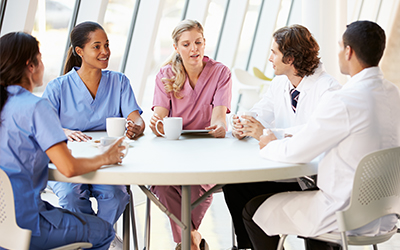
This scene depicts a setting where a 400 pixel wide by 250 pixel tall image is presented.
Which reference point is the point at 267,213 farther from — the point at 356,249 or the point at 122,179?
the point at 356,249

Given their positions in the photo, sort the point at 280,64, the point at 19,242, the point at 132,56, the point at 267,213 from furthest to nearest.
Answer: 1. the point at 132,56
2. the point at 280,64
3. the point at 267,213
4. the point at 19,242

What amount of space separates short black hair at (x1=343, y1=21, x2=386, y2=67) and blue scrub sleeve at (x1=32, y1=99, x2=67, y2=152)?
1063 mm

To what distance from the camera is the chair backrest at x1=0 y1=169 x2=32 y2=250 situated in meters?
1.20

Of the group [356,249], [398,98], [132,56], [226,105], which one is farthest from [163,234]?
[132,56]

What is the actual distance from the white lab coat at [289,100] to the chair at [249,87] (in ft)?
13.9

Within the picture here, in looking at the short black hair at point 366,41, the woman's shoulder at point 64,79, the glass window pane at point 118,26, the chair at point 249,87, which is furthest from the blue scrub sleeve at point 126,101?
the chair at point 249,87

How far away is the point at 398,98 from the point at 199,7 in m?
4.58

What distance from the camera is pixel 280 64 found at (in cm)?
210

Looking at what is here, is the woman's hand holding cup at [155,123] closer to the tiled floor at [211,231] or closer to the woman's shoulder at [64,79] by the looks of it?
the woman's shoulder at [64,79]

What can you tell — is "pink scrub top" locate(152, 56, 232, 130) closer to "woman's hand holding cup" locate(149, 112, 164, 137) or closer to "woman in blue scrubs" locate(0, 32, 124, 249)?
"woman's hand holding cup" locate(149, 112, 164, 137)

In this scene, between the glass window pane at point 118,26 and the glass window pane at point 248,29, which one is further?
the glass window pane at point 248,29

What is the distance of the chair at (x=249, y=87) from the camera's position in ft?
21.9

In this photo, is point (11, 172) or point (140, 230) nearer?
point (11, 172)

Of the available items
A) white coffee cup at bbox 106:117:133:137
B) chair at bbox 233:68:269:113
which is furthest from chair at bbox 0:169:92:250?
chair at bbox 233:68:269:113
